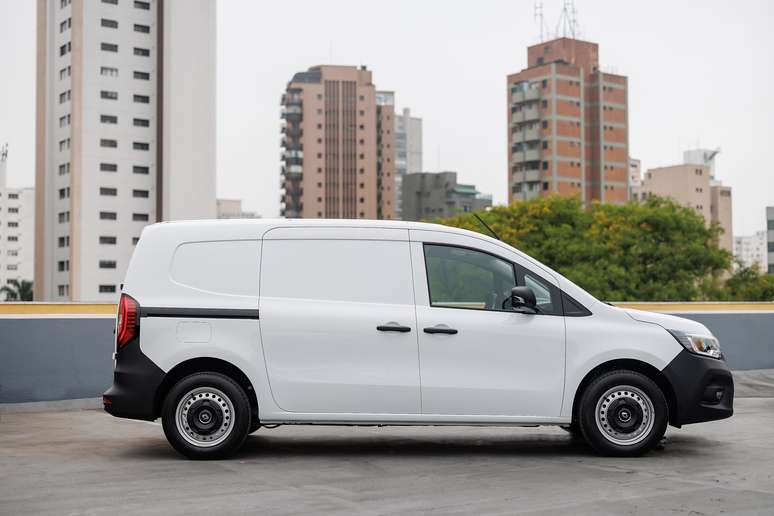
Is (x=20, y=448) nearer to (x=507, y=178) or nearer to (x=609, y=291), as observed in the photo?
(x=609, y=291)

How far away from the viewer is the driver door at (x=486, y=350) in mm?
8234

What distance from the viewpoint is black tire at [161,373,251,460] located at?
26.8ft

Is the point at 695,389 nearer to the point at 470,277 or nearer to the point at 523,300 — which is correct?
the point at 523,300

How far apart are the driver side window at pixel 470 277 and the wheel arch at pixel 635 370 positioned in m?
0.89

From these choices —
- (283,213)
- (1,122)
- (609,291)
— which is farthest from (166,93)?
(609,291)

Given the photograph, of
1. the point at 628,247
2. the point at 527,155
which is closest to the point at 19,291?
the point at 527,155

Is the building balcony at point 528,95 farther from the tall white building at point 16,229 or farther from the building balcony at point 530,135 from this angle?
the tall white building at point 16,229

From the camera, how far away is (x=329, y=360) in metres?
8.23

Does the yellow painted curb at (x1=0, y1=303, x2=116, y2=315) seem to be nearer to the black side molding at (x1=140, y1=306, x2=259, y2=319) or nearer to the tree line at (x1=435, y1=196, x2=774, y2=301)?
the black side molding at (x1=140, y1=306, x2=259, y2=319)

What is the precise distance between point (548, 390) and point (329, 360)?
5.85 ft

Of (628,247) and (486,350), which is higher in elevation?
(628,247)

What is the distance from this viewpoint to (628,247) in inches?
2557

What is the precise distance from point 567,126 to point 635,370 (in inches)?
5175

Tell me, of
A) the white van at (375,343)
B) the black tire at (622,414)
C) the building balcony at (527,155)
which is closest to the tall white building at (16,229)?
the building balcony at (527,155)
